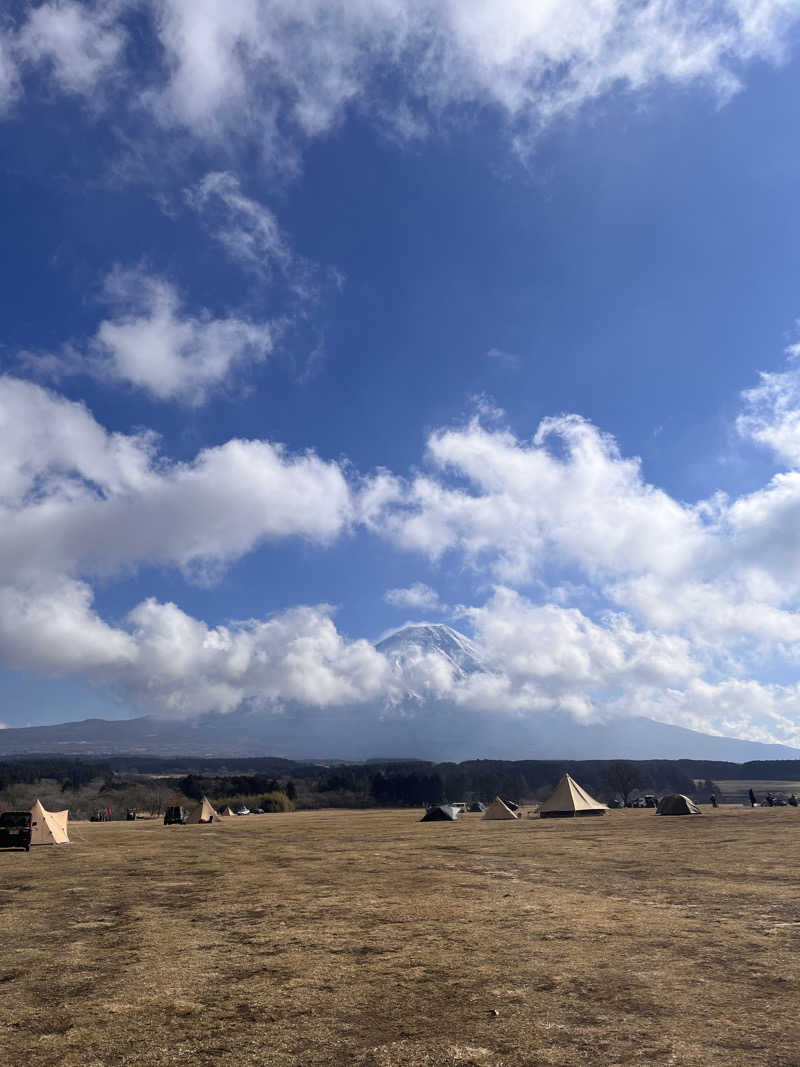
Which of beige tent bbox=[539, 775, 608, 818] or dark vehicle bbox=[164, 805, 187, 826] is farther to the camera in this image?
dark vehicle bbox=[164, 805, 187, 826]

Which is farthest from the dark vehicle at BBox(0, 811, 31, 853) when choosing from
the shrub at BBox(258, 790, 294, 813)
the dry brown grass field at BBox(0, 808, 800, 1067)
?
the shrub at BBox(258, 790, 294, 813)

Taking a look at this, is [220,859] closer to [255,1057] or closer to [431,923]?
[431,923]

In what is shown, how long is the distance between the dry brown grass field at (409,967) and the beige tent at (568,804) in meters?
32.9

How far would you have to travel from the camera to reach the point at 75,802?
10262cm

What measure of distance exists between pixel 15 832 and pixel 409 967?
3052cm

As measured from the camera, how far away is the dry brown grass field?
6.71 metres

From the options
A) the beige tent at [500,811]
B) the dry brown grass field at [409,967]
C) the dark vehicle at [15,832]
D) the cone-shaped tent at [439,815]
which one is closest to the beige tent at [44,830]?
the dark vehicle at [15,832]

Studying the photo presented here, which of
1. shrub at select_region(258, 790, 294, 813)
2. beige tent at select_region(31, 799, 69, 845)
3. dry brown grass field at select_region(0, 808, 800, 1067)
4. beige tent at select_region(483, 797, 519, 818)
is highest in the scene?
dry brown grass field at select_region(0, 808, 800, 1067)

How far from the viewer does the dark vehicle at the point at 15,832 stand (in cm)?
3189

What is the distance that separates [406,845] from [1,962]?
2208 cm

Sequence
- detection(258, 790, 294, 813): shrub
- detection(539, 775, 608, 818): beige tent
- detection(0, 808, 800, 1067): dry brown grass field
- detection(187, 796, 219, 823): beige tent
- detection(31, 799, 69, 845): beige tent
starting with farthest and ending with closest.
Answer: detection(258, 790, 294, 813): shrub → detection(187, 796, 219, 823): beige tent → detection(539, 775, 608, 818): beige tent → detection(31, 799, 69, 845): beige tent → detection(0, 808, 800, 1067): dry brown grass field

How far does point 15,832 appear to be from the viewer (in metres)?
32.1

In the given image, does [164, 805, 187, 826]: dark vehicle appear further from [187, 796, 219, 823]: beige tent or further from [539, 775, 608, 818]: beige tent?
[539, 775, 608, 818]: beige tent

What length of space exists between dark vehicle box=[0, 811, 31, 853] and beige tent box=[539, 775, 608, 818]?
36.6 metres
